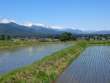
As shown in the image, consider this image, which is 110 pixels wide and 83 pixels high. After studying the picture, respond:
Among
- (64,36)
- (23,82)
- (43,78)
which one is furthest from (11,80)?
(64,36)

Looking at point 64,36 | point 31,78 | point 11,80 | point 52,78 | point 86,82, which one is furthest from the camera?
point 64,36

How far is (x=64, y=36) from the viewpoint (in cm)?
7306

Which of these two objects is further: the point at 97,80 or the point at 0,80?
the point at 97,80

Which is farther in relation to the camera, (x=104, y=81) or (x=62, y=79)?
(x=62, y=79)

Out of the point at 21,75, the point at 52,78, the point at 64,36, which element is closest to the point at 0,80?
the point at 21,75

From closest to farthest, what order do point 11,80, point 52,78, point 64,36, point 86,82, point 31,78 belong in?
point 11,80 < point 31,78 < point 86,82 < point 52,78 < point 64,36

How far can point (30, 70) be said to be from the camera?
1118 cm

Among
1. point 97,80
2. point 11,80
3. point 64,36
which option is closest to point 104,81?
point 97,80

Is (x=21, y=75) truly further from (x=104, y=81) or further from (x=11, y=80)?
(x=104, y=81)

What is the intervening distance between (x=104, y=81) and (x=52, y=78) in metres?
2.11

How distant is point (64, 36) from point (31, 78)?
208 ft

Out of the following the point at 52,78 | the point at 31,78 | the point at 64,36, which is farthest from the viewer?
the point at 64,36

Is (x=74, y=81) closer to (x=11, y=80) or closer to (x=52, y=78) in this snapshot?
(x=52, y=78)

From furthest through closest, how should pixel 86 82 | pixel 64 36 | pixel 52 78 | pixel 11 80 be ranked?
pixel 64 36
pixel 52 78
pixel 86 82
pixel 11 80
